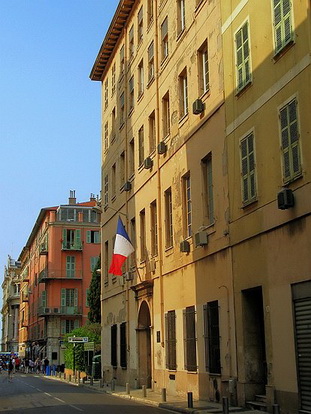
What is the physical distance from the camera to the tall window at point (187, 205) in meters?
22.2

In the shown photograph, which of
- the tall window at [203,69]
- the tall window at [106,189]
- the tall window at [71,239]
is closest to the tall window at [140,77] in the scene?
the tall window at [106,189]

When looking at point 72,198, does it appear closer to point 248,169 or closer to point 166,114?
point 166,114

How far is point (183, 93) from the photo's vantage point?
78.2 ft

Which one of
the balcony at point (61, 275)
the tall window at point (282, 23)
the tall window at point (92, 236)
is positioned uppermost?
the tall window at point (92, 236)

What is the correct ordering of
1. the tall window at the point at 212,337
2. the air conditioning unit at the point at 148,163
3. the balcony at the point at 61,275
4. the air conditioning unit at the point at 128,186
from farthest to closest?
the balcony at the point at 61,275, the air conditioning unit at the point at 128,186, the air conditioning unit at the point at 148,163, the tall window at the point at 212,337

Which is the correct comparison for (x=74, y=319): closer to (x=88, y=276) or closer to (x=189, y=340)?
(x=88, y=276)

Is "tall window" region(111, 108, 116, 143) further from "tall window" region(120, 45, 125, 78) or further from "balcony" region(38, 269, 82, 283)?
"balcony" region(38, 269, 82, 283)

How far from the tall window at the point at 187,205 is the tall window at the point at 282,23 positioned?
7.58 meters

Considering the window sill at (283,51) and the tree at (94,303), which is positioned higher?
the window sill at (283,51)

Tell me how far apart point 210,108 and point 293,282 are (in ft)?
24.8

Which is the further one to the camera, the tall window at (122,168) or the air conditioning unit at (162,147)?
the tall window at (122,168)

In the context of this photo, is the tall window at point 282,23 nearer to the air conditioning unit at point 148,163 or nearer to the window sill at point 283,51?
the window sill at point 283,51

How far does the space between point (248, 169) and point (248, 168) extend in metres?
0.03

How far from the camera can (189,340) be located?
837 inches
